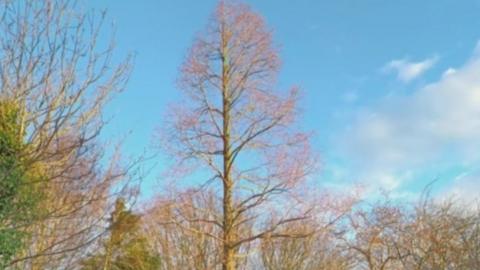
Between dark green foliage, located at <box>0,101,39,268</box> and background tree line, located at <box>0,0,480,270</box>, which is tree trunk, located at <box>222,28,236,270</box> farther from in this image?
dark green foliage, located at <box>0,101,39,268</box>

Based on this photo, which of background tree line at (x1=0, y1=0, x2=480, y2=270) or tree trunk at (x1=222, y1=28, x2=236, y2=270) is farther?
tree trunk at (x1=222, y1=28, x2=236, y2=270)

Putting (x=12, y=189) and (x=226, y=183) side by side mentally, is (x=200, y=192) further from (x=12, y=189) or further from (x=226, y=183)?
(x=12, y=189)

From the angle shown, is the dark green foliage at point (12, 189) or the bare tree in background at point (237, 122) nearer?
the dark green foliage at point (12, 189)

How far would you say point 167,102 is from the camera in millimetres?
12172

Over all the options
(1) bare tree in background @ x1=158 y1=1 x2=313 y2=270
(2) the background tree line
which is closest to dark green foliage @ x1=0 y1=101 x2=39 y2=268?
(2) the background tree line

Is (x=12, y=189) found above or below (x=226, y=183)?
below

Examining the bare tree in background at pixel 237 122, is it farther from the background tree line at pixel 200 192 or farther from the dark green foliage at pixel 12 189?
the dark green foliage at pixel 12 189

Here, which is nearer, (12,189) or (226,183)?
(12,189)

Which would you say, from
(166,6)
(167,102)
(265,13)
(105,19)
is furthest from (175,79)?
(105,19)

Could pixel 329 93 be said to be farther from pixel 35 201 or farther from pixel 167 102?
pixel 35 201

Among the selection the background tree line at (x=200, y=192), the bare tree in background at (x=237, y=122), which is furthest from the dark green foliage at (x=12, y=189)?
the bare tree in background at (x=237, y=122)

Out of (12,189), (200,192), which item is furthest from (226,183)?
(12,189)

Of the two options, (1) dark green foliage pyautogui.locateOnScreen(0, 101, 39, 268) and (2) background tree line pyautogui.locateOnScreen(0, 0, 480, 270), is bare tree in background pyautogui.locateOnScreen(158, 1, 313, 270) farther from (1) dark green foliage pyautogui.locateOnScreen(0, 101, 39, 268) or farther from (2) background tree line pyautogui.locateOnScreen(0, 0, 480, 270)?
(1) dark green foliage pyautogui.locateOnScreen(0, 101, 39, 268)

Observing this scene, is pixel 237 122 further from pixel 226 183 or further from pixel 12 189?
pixel 12 189
